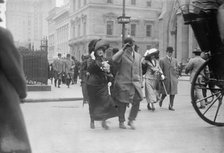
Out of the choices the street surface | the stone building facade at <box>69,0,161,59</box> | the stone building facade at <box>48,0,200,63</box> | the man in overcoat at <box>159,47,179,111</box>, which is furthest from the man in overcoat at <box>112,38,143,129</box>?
the stone building facade at <box>69,0,161,59</box>

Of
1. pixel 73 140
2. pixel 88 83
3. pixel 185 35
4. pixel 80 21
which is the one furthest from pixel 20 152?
pixel 80 21

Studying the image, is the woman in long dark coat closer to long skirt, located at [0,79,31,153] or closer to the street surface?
the street surface

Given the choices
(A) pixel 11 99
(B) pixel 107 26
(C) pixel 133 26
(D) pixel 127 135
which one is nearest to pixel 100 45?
(D) pixel 127 135

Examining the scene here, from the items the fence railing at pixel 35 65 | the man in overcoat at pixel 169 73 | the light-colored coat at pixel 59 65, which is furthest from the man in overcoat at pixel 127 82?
the light-colored coat at pixel 59 65

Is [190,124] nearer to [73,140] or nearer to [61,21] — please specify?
[73,140]

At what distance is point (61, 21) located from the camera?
270 feet

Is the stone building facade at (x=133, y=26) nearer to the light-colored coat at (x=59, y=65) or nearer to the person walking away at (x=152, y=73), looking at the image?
the light-colored coat at (x=59, y=65)

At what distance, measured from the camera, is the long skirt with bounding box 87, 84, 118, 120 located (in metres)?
7.37

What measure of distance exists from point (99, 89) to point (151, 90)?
3.47 m

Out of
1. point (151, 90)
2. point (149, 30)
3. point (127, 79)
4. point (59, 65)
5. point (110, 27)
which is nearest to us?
point (127, 79)

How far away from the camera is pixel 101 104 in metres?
7.41

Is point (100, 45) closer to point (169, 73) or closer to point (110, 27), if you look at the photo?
point (169, 73)

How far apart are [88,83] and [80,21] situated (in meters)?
56.5

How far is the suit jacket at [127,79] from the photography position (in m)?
7.59
